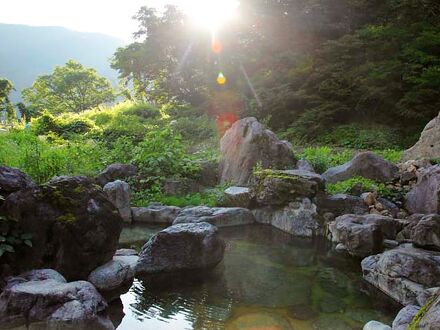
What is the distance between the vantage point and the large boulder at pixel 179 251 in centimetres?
675

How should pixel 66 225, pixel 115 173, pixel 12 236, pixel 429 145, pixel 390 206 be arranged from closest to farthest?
pixel 12 236 → pixel 66 225 → pixel 390 206 → pixel 115 173 → pixel 429 145

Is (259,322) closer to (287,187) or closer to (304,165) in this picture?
(287,187)

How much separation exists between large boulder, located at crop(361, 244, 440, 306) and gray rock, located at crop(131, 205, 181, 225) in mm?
5272

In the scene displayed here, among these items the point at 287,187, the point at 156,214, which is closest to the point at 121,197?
the point at 156,214

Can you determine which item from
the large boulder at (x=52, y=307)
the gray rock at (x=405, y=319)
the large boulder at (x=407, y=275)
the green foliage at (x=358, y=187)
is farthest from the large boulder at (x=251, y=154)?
the large boulder at (x=52, y=307)

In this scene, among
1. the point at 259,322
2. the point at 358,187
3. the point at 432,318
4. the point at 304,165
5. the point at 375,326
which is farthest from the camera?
the point at 304,165

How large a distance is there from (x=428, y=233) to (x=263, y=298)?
11.8 ft

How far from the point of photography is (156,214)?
1045 cm

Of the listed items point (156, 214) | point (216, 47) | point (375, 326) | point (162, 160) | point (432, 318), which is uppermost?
point (216, 47)

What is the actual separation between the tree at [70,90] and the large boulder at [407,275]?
50.2m

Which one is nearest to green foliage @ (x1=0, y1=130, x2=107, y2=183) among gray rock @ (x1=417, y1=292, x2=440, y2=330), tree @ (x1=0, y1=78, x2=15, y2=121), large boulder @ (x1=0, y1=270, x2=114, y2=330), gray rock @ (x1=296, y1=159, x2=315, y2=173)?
large boulder @ (x1=0, y1=270, x2=114, y2=330)

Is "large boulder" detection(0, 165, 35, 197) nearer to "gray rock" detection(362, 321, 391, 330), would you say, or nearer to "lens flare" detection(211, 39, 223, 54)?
"gray rock" detection(362, 321, 391, 330)

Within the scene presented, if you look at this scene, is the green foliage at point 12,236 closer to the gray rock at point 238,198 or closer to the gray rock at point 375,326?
the gray rock at point 375,326

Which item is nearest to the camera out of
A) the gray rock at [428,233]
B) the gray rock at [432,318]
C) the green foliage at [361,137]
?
the gray rock at [432,318]
